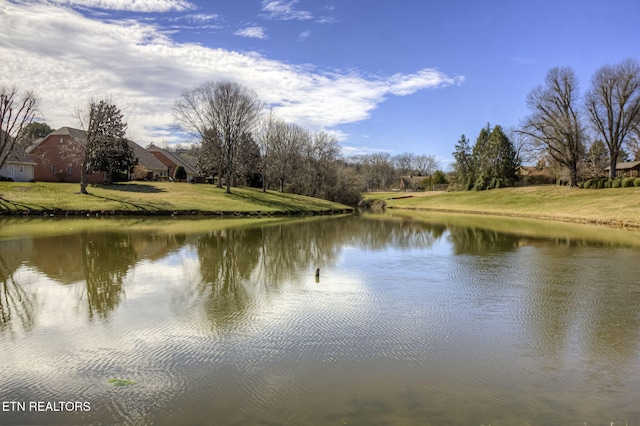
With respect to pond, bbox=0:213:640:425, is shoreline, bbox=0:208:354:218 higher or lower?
higher

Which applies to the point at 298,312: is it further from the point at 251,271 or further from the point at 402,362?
the point at 251,271

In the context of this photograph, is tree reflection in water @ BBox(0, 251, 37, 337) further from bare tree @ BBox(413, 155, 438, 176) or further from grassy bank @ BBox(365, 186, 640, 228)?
bare tree @ BBox(413, 155, 438, 176)

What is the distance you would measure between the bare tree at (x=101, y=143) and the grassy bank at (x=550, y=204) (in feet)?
127

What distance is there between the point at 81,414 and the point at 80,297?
525 centimetres

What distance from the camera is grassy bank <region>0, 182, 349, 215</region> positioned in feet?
112

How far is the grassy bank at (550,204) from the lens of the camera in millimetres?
36875

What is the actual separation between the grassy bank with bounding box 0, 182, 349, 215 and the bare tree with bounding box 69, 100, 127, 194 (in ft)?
9.93

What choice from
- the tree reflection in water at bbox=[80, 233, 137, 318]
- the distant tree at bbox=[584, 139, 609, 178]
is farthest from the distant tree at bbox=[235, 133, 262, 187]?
the distant tree at bbox=[584, 139, 609, 178]

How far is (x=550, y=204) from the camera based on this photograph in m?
48.5

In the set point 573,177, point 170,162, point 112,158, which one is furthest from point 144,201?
point 573,177

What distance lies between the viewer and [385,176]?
12925cm

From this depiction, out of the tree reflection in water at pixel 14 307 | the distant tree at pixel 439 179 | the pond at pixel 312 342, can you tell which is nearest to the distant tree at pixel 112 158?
the pond at pixel 312 342

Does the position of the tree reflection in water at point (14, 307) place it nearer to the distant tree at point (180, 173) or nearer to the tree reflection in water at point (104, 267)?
the tree reflection in water at point (104, 267)

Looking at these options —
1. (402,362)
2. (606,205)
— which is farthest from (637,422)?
(606,205)
